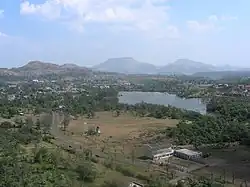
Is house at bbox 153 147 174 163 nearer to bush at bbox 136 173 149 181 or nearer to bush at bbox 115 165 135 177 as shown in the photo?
bush at bbox 115 165 135 177

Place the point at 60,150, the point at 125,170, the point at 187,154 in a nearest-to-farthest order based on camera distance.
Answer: the point at 125,170 < the point at 60,150 < the point at 187,154

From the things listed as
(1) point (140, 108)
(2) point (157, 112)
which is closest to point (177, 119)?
(2) point (157, 112)

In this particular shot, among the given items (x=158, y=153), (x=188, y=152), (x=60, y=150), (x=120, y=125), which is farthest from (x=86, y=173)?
(x=120, y=125)

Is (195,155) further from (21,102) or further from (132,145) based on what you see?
(21,102)

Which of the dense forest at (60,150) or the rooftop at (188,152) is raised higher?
the dense forest at (60,150)

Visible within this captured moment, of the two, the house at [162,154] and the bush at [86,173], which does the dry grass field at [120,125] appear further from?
the bush at [86,173]

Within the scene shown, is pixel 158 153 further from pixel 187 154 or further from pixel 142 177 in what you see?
pixel 142 177

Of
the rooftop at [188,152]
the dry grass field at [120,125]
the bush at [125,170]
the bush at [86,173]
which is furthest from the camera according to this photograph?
the dry grass field at [120,125]

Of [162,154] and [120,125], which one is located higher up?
[120,125]

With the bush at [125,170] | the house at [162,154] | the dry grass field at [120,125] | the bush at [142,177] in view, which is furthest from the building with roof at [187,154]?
the dry grass field at [120,125]
